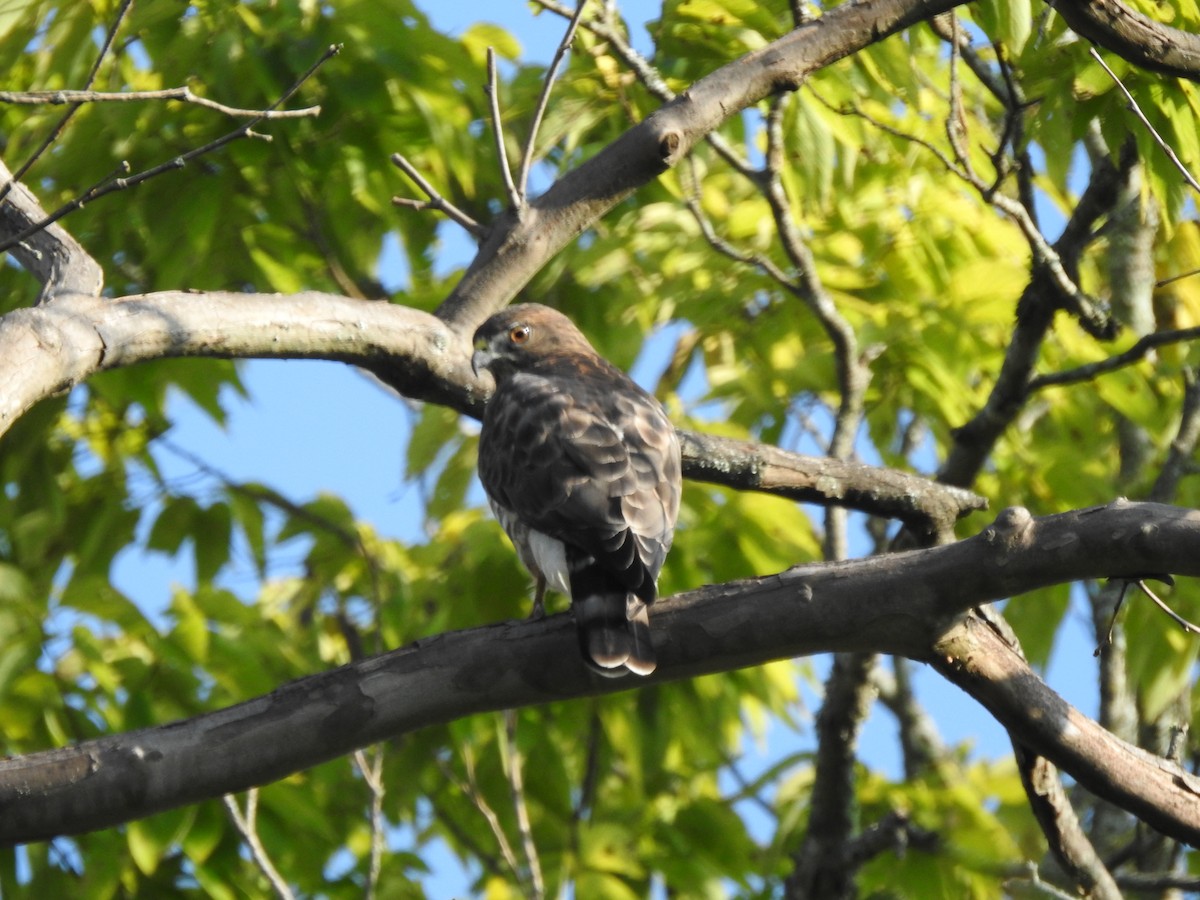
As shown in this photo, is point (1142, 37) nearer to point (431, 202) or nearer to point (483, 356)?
point (431, 202)

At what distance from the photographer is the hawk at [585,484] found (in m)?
3.58

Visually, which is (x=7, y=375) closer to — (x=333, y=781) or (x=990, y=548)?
(x=990, y=548)

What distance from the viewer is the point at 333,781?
5.48m

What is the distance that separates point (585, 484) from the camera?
397 cm

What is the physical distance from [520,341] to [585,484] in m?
1.25

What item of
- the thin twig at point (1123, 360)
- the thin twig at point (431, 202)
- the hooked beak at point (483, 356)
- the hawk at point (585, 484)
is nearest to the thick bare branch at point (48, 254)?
the thin twig at point (431, 202)

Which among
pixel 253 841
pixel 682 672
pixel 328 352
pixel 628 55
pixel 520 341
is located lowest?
pixel 682 672

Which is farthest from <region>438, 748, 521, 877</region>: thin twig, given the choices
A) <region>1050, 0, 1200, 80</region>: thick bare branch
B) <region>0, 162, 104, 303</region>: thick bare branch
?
<region>1050, 0, 1200, 80</region>: thick bare branch

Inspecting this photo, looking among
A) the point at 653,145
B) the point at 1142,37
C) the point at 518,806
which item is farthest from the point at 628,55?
the point at 518,806

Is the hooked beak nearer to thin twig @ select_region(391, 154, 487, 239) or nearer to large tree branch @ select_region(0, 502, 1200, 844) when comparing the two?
thin twig @ select_region(391, 154, 487, 239)

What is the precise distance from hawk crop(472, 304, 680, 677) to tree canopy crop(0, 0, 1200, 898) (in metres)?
0.14

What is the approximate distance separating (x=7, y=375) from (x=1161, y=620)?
3760mm

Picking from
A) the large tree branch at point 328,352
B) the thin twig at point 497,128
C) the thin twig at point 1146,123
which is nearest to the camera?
the large tree branch at point 328,352

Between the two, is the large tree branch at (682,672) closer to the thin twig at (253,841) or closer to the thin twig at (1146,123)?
the thin twig at (253,841)
